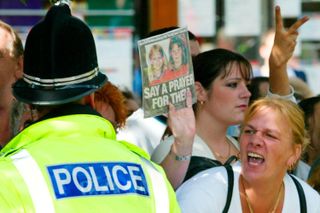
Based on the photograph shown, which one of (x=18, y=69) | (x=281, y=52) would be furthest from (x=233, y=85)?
(x=18, y=69)

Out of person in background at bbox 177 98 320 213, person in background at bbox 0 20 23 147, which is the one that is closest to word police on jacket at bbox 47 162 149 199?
person in background at bbox 177 98 320 213

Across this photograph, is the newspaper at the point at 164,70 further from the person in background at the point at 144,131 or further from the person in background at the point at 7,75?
the person in background at the point at 144,131

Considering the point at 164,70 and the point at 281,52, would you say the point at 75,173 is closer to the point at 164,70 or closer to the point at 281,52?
the point at 164,70

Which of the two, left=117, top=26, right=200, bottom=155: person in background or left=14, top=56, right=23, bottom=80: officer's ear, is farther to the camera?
left=117, top=26, right=200, bottom=155: person in background

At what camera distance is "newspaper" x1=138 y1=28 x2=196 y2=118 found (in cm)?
400

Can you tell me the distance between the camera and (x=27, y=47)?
2.80 meters

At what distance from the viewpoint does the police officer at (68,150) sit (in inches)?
99.5

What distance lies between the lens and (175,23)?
8.48 metres

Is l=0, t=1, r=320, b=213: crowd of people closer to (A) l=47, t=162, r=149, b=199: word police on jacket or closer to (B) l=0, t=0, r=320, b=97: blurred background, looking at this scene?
(A) l=47, t=162, r=149, b=199: word police on jacket

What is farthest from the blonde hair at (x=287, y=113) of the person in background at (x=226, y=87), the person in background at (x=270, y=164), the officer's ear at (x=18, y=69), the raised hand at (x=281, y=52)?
the officer's ear at (x=18, y=69)

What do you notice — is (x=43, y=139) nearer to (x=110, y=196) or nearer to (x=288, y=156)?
(x=110, y=196)

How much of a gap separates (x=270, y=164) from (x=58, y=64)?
5.79 ft

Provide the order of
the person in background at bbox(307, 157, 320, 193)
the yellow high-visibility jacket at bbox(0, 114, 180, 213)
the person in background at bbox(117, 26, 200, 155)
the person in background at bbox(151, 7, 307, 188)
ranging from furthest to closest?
the person in background at bbox(117, 26, 200, 155) → the person in background at bbox(151, 7, 307, 188) → the person in background at bbox(307, 157, 320, 193) → the yellow high-visibility jacket at bbox(0, 114, 180, 213)

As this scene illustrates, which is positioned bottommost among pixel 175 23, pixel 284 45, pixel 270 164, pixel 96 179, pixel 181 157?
pixel 175 23
